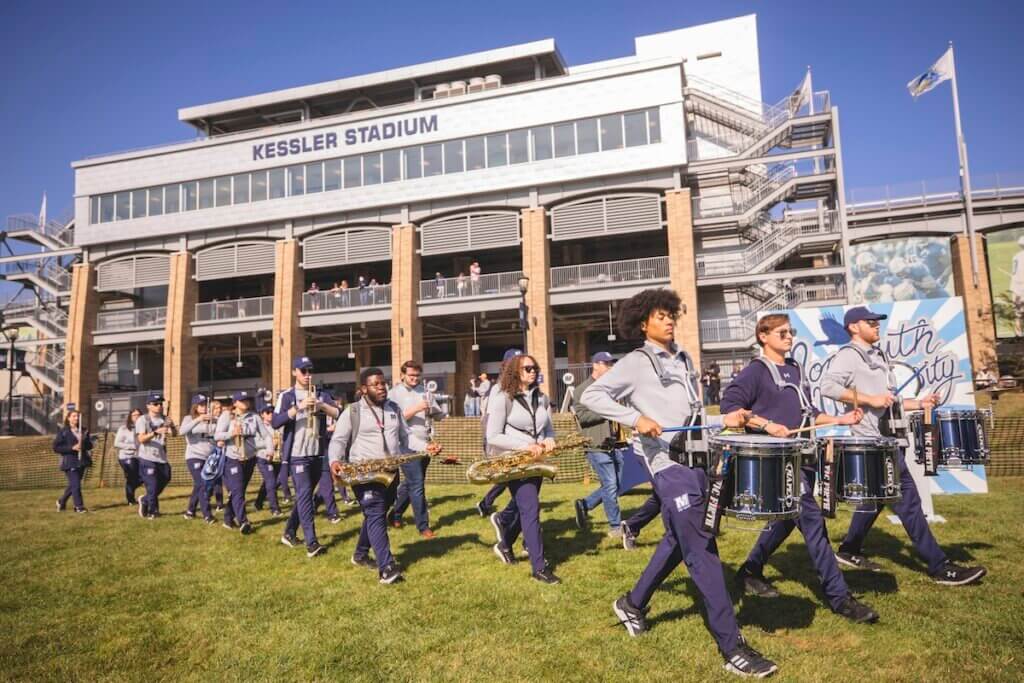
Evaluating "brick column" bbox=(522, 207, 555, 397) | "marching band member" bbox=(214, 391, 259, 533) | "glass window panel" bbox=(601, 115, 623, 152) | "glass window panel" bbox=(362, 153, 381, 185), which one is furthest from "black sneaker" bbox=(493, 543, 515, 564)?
"glass window panel" bbox=(362, 153, 381, 185)

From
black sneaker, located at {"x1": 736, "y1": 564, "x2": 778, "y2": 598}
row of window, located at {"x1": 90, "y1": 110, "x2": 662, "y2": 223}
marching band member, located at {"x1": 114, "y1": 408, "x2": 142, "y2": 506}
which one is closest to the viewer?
black sneaker, located at {"x1": 736, "y1": 564, "x2": 778, "y2": 598}

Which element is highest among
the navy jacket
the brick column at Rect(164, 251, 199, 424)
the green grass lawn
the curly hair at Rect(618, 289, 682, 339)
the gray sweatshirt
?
the brick column at Rect(164, 251, 199, 424)

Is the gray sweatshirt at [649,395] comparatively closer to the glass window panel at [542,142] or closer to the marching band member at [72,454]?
the marching band member at [72,454]

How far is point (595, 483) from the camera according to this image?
40.9 feet

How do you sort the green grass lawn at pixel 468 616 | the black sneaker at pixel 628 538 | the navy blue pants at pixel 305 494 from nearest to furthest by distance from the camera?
the green grass lawn at pixel 468 616, the black sneaker at pixel 628 538, the navy blue pants at pixel 305 494

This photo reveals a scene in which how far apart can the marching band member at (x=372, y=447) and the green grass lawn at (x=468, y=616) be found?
32 cm

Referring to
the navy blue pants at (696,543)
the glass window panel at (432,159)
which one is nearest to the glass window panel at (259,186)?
the glass window panel at (432,159)

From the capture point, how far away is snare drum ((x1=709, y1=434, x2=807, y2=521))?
376cm

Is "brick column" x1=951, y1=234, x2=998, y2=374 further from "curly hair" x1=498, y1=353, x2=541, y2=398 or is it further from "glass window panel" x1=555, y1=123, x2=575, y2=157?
"curly hair" x1=498, y1=353, x2=541, y2=398

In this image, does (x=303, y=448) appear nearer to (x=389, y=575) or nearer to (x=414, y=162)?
(x=389, y=575)

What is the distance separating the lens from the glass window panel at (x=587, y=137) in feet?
94.0

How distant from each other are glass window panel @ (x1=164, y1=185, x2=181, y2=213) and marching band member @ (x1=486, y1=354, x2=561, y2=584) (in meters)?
34.1

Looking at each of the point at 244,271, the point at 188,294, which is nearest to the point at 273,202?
the point at 244,271

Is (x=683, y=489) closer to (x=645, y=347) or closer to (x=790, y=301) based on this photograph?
(x=645, y=347)
